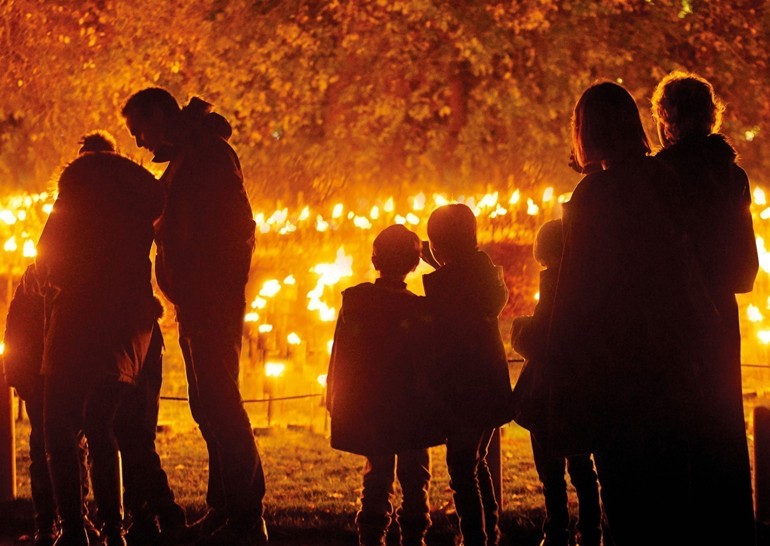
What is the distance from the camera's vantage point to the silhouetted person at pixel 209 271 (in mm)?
4875

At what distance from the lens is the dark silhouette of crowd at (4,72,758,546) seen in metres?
3.49

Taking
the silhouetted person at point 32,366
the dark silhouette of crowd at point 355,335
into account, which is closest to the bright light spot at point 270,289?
the dark silhouette of crowd at point 355,335

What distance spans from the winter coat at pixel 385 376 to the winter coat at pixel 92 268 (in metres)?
0.93

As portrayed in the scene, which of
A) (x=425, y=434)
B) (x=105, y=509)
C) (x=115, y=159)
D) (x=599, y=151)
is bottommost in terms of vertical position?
(x=105, y=509)

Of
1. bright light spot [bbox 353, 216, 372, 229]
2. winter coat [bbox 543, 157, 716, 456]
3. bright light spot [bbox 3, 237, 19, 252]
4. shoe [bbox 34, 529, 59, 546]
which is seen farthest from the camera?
bright light spot [bbox 3, 237, 19, 252]

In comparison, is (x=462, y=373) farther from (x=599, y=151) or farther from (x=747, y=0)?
(x=747, y=0)

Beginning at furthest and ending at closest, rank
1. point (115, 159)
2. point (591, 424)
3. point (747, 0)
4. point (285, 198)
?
point (285, 198) → point (747, 0) → point (115, 159) → point (591, 424)

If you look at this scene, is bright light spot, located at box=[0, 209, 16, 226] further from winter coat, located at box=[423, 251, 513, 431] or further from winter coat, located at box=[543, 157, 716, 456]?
winter coat, located at box=[543, 157, 716, 456]

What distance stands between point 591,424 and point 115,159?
2.39 m

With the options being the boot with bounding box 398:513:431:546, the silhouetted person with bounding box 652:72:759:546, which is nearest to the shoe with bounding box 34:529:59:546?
the boot with bounding box 398:513:431:546

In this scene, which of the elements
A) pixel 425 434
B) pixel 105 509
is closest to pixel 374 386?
pixel 425 434

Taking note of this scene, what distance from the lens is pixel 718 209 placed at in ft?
11.9

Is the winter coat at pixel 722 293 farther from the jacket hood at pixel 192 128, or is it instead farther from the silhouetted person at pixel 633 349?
the jacket hood at pixel 192 128

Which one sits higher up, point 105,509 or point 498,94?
point 498,94
